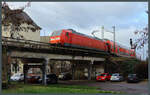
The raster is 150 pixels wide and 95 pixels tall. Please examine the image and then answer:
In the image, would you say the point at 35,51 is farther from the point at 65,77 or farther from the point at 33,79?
the point at 65,77

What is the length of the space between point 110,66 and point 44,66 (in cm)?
2157

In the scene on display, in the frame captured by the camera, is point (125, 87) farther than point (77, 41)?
No

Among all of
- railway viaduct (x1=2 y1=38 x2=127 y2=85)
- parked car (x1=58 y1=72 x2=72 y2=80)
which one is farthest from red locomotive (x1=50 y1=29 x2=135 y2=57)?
parked car (x1=58 y1=72 x2=72 y2=80)

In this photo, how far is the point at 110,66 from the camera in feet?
154

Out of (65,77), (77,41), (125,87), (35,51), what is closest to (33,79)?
(35,51)

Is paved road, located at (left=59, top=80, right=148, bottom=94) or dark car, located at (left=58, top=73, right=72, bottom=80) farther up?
paved road, located at (left=59, top=80, right=148, bottom=94)

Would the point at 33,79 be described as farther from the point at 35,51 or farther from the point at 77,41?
the point at 77,41

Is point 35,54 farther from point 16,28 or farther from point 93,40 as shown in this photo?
point 93,40

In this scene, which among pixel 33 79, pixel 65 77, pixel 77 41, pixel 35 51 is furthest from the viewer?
pixel 65 77

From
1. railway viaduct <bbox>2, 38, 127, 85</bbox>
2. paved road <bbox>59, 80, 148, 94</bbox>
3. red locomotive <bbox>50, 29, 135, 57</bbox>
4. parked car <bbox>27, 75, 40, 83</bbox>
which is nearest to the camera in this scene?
paved road <bbox>59, 80, 148, 94</bbox>

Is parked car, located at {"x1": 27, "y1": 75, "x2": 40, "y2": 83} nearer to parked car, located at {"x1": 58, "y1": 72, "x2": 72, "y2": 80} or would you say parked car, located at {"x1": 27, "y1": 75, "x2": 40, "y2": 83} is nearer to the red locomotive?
the red locomotive

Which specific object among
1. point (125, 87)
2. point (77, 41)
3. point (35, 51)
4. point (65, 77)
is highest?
point (77, 41)

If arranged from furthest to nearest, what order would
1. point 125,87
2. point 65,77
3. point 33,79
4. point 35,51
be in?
point 65,77
point 33,79
point 35,51
point 125,87

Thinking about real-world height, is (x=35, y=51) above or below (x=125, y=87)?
above
